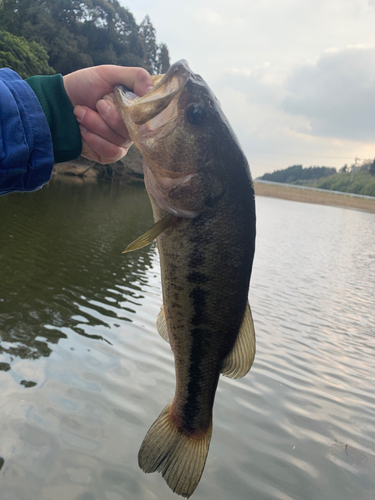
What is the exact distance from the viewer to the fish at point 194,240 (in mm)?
1734

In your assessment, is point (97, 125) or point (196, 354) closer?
point (196, 354)

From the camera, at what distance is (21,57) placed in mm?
23094

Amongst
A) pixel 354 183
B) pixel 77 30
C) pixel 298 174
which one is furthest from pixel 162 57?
pixel 298 174

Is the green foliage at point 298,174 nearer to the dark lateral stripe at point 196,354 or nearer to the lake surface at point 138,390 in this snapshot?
the lake surface at point 138,390

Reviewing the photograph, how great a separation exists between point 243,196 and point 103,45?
4752 cm

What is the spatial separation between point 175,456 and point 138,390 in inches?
107

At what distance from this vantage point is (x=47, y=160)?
2.01m

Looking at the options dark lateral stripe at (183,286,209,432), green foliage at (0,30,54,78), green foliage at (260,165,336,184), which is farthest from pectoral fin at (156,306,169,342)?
green foliage at (260,165,336,184)

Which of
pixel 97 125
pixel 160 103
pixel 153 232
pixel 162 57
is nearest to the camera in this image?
pixel 153 232

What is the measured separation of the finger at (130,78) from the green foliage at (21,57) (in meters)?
21.5

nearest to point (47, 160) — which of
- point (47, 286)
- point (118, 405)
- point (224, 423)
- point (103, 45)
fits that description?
point (118, 405)

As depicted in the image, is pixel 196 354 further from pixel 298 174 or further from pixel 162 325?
pixel 298 174

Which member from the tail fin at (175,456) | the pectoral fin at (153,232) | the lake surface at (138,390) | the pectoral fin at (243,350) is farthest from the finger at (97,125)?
the lake surface at (138,390)

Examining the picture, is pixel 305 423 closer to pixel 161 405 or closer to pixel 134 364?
pixel 161 405
